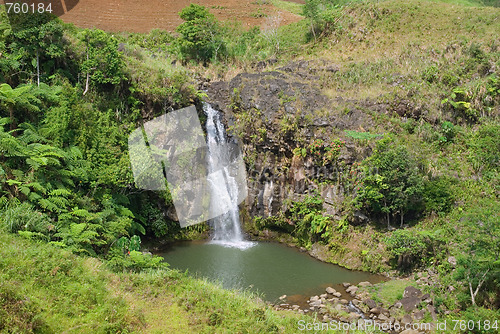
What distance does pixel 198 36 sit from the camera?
2866 cm

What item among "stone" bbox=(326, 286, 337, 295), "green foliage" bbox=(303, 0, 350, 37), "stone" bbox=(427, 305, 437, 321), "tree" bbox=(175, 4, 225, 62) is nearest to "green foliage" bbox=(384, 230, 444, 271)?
"stone" bbox=(427, 305, 437, 321)

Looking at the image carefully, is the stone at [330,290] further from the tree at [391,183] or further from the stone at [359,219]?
the tree at [391,183]

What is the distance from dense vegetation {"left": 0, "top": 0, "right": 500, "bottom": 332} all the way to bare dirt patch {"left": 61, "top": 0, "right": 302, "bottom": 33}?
250 inches

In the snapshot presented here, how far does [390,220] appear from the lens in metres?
17.8

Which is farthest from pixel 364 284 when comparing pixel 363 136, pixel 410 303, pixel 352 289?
pixel 363 136

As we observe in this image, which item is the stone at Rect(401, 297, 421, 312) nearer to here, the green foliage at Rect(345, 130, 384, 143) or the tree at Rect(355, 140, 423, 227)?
the tree at Rect(355, 140, 423, 227)

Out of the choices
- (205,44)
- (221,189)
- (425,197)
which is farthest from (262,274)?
(205,44)

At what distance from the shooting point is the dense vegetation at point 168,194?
10.3 metres

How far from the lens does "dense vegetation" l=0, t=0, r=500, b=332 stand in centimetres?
1031

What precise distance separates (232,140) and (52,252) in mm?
12166

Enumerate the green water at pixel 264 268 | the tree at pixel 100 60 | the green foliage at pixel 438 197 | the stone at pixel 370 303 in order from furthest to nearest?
the tree at pixel 100 60, the green foliage at pixel 438 197, the green water at pixel 264 268, the stone at pixel 370 303

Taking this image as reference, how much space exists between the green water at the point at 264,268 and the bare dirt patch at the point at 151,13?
20537mm

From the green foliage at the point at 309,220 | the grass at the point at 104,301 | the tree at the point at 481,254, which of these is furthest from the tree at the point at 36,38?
the tree at the point at 481,254

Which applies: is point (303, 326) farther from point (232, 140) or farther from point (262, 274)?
point (232, 140)
